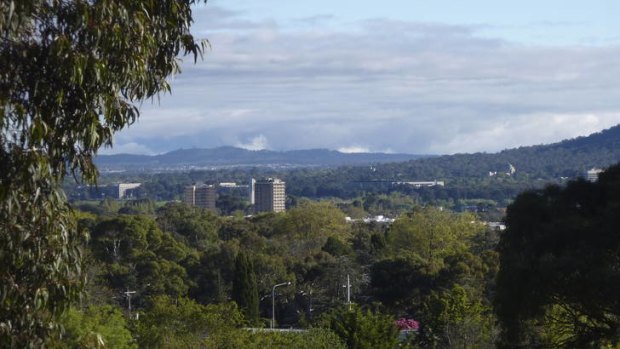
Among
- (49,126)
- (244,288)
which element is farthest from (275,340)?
(49,126)

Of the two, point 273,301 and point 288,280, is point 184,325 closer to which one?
point 273,301

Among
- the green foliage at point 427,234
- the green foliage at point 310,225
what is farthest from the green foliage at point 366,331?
the green foliage at point 310,225

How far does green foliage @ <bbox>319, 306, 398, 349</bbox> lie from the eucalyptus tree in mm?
17677

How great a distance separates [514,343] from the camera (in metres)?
20.0

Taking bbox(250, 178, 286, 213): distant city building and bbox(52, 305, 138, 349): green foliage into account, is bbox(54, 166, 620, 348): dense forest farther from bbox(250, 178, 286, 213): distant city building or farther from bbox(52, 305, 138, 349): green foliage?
bbox(250, 178, 286, 213): distant city building

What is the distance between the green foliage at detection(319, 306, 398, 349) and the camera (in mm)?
26328

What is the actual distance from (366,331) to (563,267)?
8.92 metres

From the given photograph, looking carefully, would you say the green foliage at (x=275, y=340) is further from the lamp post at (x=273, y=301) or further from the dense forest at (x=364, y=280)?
the lamp post at (x=273, y=301)

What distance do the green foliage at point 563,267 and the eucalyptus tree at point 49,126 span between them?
425 inches

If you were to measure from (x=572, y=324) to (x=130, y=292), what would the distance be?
27205 mm

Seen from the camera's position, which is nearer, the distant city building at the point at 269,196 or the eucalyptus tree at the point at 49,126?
the eucalyptus tree at the point at 49,126

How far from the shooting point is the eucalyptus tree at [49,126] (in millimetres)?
8383

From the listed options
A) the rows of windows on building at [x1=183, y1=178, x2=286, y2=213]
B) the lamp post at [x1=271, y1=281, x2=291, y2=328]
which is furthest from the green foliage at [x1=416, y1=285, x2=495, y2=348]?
the rows of windows on building at [x1=183, y1=178, x2=286, y2=213]

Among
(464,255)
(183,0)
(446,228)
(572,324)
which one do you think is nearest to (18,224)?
(183,0)
